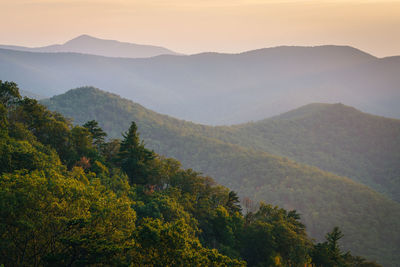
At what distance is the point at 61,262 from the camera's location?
60.5 feet

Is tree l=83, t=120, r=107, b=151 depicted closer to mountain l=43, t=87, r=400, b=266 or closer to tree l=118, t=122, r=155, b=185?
tree l=118, t=122, r=155, b=185

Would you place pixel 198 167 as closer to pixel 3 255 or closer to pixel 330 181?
pixel 330 181

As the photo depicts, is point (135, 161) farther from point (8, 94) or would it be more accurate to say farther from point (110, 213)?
point (110, 213)

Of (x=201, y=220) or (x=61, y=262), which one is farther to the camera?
(x=201, y=220)

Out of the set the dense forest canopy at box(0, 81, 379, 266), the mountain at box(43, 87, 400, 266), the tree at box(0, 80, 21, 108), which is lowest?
the mountain at box(43, 87, 400, 266)

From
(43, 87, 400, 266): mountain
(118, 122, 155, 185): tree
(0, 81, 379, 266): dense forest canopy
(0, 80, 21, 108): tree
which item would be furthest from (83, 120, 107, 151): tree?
(43, 87, 400, 266): mountain

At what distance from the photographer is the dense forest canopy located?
20.1 m

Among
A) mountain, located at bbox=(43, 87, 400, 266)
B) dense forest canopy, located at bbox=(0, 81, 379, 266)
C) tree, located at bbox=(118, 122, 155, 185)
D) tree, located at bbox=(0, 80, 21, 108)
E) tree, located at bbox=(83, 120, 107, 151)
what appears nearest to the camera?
dense forest canopy, located at bbox=(0, 81, 379, 266)

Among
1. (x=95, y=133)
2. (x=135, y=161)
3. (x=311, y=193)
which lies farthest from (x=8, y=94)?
(x=311, y=193)

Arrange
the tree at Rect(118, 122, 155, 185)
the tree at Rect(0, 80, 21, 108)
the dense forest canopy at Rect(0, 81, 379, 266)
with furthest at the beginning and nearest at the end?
the tree at Rect(118, 122, 155, 185), the tree at Rect(0, 80, 21, 108), the dense forest canopy at Rect(0, 81, 379, 266)

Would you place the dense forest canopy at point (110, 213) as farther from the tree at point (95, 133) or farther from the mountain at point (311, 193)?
the mountain at point (311, 193)

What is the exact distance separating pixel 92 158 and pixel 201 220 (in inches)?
723

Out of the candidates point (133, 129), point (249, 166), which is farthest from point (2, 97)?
point (249, 166)

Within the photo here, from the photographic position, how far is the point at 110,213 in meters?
23.8
